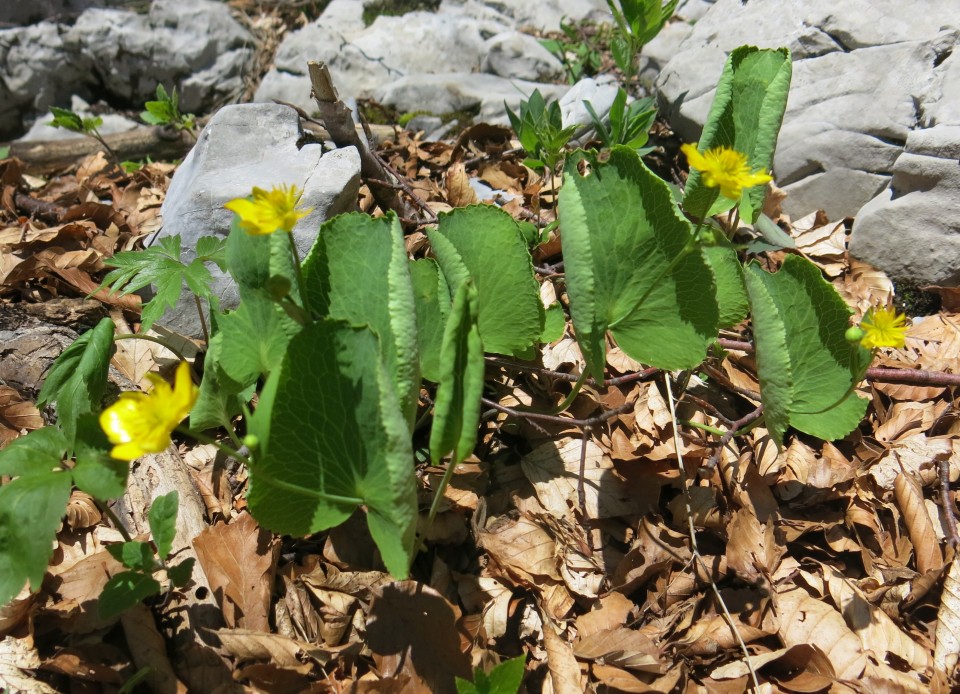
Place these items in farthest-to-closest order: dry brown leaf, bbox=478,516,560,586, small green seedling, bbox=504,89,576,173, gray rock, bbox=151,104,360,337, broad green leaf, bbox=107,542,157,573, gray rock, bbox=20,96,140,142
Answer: gray rock, bbox=20,96,140,142
small green seedling, bbox=504,89,576,173
gray rock, bbox=151,104,360,337
dry brown leaf, bbox=478,516,560,586
broad green leaf, bbox=107,542,157,573

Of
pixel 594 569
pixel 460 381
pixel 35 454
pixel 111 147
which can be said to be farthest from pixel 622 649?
pixel 111 147

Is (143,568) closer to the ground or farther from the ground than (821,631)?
farther from the ground

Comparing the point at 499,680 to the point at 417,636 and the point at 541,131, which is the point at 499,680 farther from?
the point at 541,131

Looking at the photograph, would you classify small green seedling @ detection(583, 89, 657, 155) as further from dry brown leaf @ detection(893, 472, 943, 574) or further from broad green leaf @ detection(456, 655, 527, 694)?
broad green leaf @ detection(456, 655, 527, 694)

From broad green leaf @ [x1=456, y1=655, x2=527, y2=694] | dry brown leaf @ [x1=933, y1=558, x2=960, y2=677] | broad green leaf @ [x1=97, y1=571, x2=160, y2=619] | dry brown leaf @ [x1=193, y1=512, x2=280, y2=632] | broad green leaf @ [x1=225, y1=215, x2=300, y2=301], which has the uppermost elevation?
broad green leaf @ [x1=225, y1=215, x2=300, y2=301]

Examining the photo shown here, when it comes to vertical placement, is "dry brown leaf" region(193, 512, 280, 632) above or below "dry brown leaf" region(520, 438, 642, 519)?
above

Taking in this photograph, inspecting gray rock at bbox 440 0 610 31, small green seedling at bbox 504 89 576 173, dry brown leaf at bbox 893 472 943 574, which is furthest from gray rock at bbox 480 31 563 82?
dry brown leaf at bbox 893 472 943 574

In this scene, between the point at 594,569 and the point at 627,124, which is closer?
the point at 594,569

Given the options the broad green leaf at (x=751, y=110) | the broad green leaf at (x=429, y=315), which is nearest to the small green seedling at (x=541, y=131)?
the broad green leaf at (x=751, y=110)
